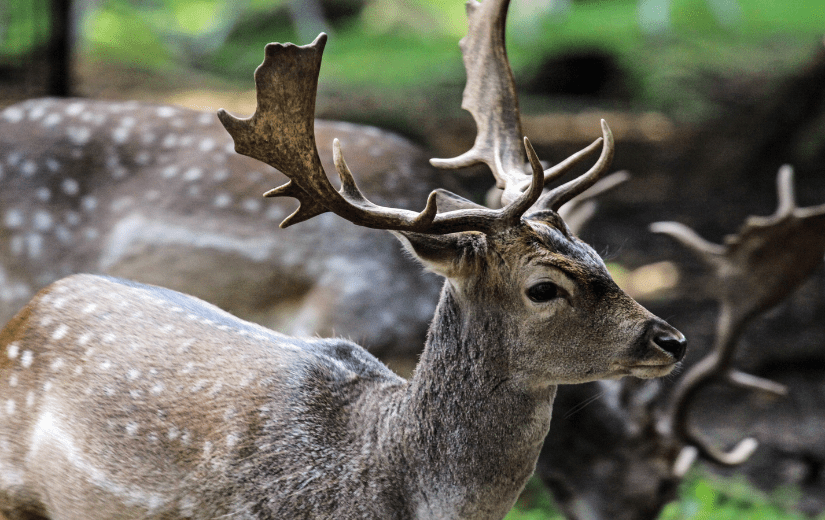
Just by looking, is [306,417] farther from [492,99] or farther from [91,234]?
[91,234]

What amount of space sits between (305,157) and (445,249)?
339mm

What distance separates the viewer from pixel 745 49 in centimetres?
727

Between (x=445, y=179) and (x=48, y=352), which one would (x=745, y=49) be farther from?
(x=48, y=352)

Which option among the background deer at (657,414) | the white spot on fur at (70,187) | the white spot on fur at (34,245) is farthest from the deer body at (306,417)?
the white spot on fur at (70,187)

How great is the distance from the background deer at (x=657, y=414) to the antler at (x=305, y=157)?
155 centimetres

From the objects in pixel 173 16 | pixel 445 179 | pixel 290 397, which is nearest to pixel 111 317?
pixel 290 397

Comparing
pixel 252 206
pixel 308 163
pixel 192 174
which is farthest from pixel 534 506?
pixel 308 163

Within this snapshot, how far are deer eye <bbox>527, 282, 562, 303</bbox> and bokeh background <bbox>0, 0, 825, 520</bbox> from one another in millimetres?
3042

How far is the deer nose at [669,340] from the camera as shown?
5.74ft

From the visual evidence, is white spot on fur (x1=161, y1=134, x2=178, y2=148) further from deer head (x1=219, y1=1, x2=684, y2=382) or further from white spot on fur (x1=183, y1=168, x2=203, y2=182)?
deer head (x1=219, y1=1, x2=684, y2=382)

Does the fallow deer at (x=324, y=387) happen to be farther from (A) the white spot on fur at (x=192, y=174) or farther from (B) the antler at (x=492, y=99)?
(A) the white spot on fur at (x=192, y=174)

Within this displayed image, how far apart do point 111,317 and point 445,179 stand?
7.10ft

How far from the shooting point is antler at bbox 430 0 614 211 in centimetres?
224

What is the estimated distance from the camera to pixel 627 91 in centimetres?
680
